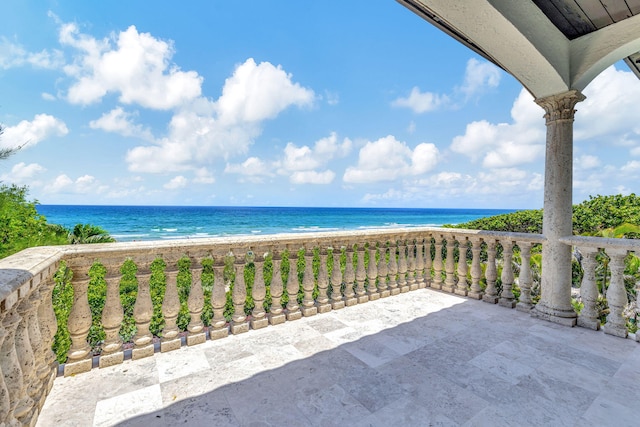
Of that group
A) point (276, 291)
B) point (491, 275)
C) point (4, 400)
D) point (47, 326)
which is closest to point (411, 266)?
point (491, 275)

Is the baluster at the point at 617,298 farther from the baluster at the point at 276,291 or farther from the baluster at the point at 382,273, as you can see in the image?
the baluster at the point at 276,291

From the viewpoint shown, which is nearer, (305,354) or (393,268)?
(305,354)

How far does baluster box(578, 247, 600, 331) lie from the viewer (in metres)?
3.12

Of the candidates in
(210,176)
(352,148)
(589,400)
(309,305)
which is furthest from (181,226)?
(589,400)

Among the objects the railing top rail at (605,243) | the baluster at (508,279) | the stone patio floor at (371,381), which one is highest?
the railing top rail at (605,243)

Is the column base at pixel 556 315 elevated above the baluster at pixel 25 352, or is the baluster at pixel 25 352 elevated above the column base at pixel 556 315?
the baluster at pixel 25 352

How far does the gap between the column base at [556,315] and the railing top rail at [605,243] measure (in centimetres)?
83

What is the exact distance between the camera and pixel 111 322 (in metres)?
2.34

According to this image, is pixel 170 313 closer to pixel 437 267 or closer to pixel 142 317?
pixel 142 317

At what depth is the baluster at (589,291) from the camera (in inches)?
123

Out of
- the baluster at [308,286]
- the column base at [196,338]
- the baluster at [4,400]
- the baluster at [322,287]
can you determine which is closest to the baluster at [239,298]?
the column base at [196,338]

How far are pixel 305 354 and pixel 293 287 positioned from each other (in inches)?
33.6

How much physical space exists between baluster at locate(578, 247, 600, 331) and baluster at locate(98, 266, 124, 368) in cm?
474

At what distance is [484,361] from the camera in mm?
2420
